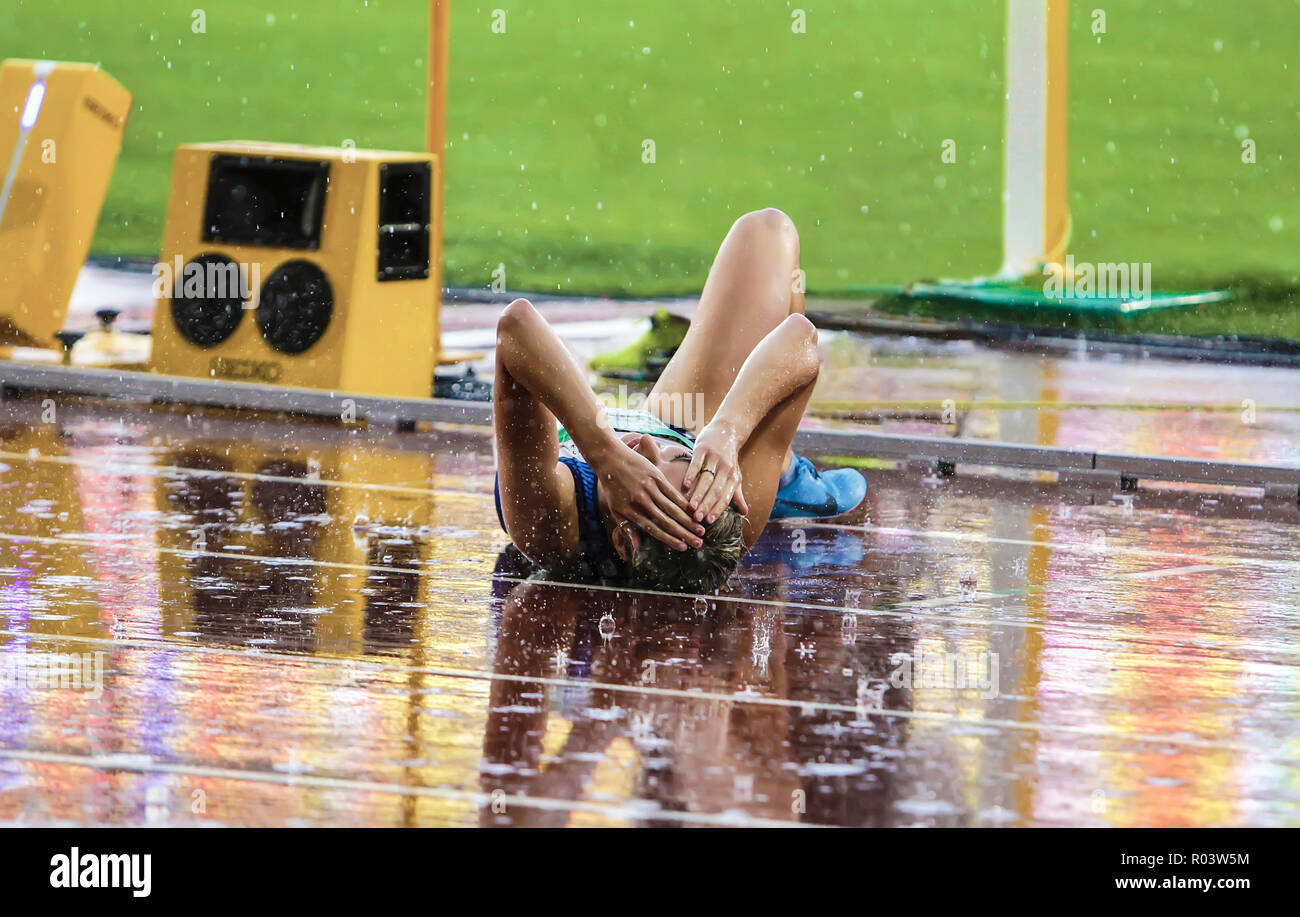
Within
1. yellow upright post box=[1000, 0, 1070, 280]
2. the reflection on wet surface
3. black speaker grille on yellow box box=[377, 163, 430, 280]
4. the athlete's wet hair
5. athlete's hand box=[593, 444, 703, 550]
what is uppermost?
yellow upright post box=[1000, 0, 1070, 280]

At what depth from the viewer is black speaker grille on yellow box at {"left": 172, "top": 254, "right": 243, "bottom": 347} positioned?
8102 millimetres

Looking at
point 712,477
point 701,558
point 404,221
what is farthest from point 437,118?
point 712,477

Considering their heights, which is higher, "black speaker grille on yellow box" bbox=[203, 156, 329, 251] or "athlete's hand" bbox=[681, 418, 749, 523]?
"black speaker grille on yellow box" bbox=[203, 156, 329, 251]

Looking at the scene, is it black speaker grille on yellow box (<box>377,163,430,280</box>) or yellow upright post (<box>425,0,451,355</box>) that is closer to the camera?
black speaker grille on yellow box (<box>377,163,430,280</box>)

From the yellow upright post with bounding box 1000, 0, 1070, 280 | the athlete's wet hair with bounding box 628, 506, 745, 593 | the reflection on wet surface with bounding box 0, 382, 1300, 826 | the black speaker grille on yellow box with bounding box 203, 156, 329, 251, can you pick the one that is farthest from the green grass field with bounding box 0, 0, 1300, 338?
the athlete's wet hair with bounding box 628, 506, 745, 593

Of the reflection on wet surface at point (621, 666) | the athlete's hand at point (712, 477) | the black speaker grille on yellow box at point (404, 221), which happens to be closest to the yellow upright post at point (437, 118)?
the black speaker grille on yellow box at point (404, 221)

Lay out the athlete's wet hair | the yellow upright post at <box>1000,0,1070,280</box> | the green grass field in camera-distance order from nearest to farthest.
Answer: the athlete's wet hair
the yellow upright post at <box>1000,0,1070,280</box>
the green grass field

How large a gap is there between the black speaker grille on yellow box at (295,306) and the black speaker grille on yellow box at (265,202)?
11cm

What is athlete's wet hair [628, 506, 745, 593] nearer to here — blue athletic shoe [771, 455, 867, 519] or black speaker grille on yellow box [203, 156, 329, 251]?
blue athletic shoe [771, 455, 867, 519]

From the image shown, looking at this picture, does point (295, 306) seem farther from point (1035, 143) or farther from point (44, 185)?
point (1035, 143)

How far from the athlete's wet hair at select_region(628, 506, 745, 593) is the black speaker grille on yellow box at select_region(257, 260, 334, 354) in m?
3.48

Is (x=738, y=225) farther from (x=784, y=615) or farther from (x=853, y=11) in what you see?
(x=853, y=11)

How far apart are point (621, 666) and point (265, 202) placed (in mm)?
4380

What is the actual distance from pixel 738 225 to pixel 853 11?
16.2 meters
